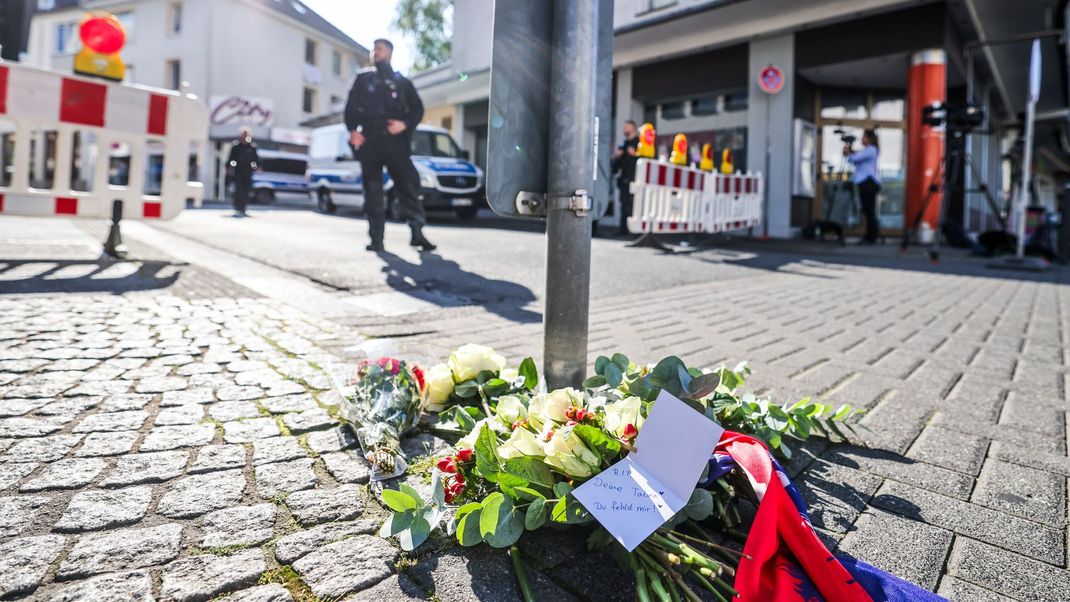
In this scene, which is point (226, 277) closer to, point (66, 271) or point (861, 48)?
point (66, 271)

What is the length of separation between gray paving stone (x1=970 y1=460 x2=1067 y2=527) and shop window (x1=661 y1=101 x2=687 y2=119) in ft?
53.8

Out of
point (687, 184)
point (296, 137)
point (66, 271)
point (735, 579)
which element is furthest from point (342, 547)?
point (296, 137)

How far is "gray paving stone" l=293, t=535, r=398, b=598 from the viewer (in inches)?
49.9

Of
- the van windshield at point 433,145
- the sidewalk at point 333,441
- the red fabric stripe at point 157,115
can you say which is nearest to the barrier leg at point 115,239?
the red fabric stripe at point 157,115

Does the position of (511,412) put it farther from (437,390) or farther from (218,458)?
(218,458)

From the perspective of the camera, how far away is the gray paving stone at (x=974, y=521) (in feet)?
4.98

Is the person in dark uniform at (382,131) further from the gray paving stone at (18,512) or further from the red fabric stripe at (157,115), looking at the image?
the gray paving stone at (18,512)

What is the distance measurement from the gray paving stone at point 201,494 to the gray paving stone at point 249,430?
0.77 ft

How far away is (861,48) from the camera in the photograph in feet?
44.5

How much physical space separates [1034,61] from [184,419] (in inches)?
434

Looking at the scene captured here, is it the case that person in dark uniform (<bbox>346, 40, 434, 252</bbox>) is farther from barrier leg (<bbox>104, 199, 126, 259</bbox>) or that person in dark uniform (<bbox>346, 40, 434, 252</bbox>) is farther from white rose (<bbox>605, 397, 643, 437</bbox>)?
white rose (<bbox>605, 397, 643, 437</bbox>)

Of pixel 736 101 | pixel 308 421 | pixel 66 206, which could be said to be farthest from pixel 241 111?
pixel 308 421

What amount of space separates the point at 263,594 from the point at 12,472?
0.93m

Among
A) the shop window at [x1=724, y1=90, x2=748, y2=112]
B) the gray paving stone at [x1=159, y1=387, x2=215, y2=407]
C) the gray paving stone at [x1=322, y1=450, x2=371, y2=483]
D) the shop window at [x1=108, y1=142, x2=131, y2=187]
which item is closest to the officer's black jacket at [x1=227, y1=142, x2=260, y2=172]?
the shop window at [x1=724, y1=90, x2=748, y2=112]
